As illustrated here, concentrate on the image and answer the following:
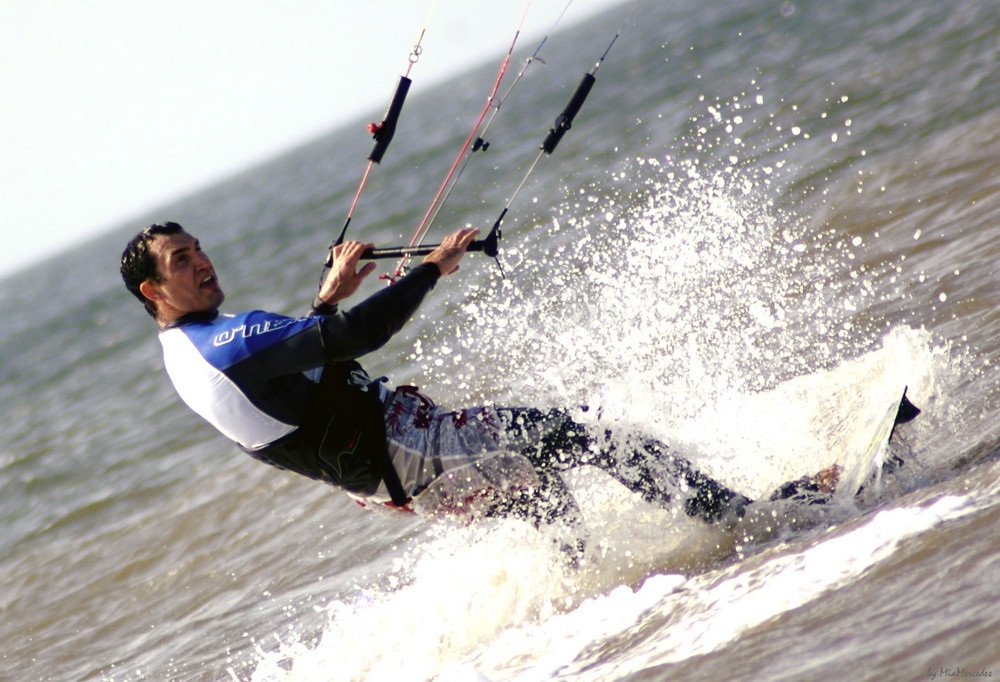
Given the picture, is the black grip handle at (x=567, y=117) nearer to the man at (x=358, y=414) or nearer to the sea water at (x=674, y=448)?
the man at (x=358, y=414)

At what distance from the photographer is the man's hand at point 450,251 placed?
391cm

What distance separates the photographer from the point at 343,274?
3809 mm

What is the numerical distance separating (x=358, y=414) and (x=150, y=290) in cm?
88

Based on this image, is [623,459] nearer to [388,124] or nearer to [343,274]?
[343,274]

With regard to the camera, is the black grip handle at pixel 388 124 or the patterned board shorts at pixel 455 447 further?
the black grip handle at pixel 388 124

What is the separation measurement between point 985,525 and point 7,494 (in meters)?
11.5

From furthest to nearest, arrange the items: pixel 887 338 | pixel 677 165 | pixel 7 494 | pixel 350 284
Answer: pixel 677 165 → pixel 7 494 → pixel 887 338 → pixel 350 284

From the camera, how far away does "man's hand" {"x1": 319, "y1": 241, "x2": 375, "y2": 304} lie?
3807mm

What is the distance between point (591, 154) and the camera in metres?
18.9

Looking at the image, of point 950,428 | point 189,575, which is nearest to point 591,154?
point 189,575

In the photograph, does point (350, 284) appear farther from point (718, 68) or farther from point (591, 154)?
point (718, 68)

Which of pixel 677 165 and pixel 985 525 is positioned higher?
pixel 677 165

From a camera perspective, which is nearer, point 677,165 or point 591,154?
point 677,165

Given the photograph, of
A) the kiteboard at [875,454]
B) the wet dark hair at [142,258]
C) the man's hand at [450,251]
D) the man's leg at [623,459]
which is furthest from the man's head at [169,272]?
the kiteboard at [875,454]
